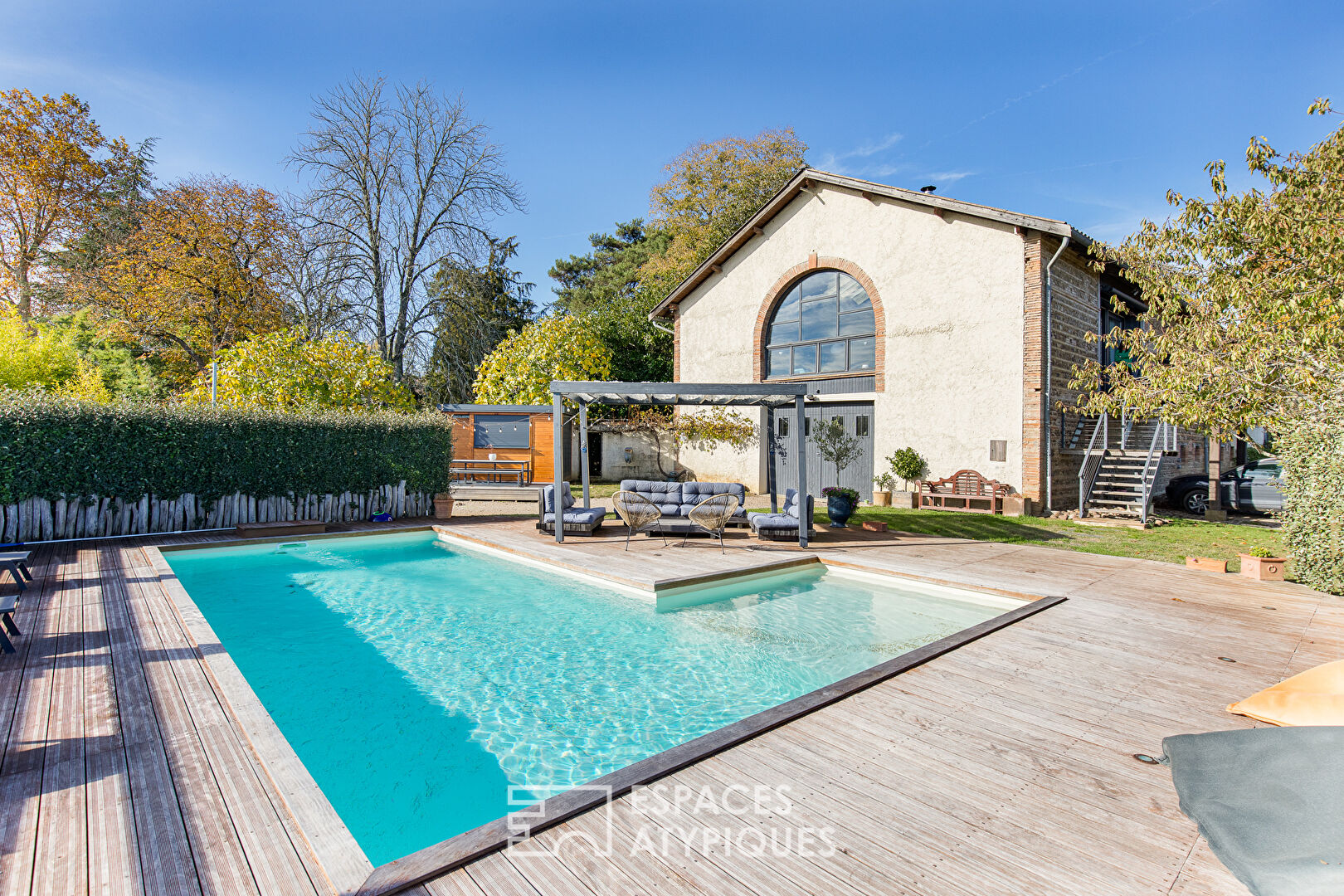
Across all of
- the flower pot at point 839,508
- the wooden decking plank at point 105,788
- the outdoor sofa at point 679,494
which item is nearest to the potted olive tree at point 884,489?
the flower pot at point 839,508

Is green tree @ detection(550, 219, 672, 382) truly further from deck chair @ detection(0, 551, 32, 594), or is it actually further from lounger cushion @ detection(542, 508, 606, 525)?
deck chair @ detection(0, 551, 32, 594)

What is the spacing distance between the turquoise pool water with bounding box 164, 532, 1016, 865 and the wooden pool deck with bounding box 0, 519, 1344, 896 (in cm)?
77

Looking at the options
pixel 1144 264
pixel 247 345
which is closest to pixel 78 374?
pixel 247 345

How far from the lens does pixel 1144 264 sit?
10.1 m

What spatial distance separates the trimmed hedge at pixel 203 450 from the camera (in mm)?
8922

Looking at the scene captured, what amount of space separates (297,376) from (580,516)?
10423mm

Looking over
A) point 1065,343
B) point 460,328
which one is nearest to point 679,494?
point 1065,343

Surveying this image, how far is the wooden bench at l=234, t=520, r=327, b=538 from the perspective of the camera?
1021cm

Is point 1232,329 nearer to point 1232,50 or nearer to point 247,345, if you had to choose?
point 1232,50

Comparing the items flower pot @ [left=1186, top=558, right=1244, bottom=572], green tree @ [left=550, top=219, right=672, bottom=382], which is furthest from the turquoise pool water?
green tree @ [left=550, top=219, right=672, bottom=382]

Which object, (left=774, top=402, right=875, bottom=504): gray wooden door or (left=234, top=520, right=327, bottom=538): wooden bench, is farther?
(left=774, top=402, right=875, bottom=504): gray wooden door

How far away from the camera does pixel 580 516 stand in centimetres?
1034

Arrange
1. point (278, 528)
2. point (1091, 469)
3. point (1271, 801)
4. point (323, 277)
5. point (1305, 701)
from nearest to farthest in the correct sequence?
point (1271, 801)
point (1305, 701)
point (278, 528)
point (1091, 469)
point (323, 277)

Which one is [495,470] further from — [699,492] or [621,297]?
[621,297]
